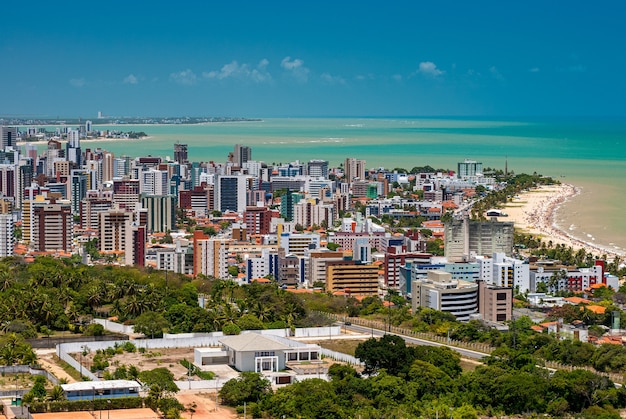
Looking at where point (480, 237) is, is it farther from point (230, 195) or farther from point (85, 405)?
point (230, 195)

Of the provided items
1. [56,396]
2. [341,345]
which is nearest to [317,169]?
[341,345]

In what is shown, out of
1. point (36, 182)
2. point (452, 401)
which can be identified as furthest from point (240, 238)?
point (452, 401)

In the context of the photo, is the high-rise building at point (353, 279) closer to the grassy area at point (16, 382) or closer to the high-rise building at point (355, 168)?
the grassy area at point (16, 382)

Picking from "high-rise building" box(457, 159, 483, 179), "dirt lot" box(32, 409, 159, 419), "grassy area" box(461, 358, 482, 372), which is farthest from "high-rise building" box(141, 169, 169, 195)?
"dirt lot" box(32, 409, 159, 419)

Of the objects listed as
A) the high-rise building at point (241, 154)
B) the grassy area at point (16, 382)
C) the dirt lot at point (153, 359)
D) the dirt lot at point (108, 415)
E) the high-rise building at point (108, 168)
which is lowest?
the dirt lot at point (108, 415)

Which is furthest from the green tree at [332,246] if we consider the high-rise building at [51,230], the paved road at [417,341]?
the paved road at [417,341]

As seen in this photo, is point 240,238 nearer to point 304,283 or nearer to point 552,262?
point 304,283

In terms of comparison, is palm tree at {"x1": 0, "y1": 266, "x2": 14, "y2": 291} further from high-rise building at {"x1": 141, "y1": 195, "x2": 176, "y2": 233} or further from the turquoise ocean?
the turquoise ocean
